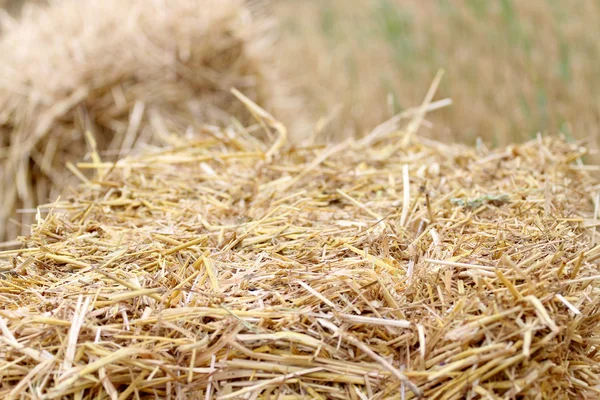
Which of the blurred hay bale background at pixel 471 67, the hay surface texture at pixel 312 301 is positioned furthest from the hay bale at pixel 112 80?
the hay surface texture at pixel 312 301

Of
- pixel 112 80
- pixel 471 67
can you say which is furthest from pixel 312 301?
pixel 471 67

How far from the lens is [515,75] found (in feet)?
11.4

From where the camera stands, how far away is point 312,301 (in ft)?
3.41

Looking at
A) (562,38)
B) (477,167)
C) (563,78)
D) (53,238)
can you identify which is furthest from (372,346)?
(562,38)

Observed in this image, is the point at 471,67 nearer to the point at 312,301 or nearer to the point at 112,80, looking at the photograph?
the point at 112,80

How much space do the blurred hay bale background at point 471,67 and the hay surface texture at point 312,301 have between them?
161 centimetres

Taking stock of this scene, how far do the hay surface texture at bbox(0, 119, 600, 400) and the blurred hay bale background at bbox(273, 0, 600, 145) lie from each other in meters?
1.61

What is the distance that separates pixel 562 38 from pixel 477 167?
1.91 metres

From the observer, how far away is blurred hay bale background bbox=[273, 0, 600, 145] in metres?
3.15

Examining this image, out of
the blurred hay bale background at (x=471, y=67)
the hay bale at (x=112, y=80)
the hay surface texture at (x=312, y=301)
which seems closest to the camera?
the hay surface texture at (x=312, y=301)

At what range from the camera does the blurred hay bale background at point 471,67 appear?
124 inches

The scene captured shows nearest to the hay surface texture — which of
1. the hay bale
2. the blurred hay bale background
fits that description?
the hay bale

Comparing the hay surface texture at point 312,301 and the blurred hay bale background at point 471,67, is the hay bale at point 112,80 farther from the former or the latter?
the hay surface texture at point 312,301

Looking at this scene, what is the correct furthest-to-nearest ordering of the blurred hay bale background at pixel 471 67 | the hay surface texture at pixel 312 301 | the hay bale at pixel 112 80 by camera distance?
the blurred hay bale background at pixel 471 67, the hay bale at pixel 112 80, the hay surface texture at pixel 312 301
